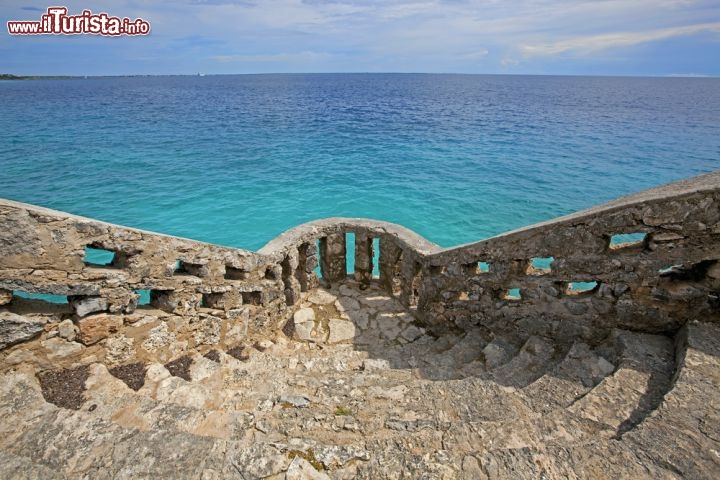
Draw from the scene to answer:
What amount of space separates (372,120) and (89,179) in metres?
32.7

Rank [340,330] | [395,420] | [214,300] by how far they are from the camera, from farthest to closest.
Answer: [340,330], [214,300], [395,420]

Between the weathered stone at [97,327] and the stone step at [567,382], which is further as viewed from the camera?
the weathered stone at [97,327]

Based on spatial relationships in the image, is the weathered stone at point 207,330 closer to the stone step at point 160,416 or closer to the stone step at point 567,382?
the stone step at point 160,416

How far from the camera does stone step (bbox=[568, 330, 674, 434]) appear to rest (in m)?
3.51

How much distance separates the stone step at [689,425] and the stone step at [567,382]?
0.77 meters

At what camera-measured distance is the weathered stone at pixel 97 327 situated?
4.32 m

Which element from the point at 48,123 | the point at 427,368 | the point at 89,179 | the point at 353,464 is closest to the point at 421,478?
the point at 353,464

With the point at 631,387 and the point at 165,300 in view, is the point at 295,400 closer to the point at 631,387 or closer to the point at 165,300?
the point at 165,300

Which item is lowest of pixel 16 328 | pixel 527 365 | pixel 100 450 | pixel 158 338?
pixel 527 365

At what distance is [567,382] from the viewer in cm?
416

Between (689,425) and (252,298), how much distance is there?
5.80 metres

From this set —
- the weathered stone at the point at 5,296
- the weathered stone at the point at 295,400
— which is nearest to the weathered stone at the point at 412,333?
the weathered stone at the point at 295,400

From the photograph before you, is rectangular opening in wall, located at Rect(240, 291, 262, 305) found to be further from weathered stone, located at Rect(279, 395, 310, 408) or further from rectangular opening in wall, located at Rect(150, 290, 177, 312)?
weathered stone, located at Rect(279, 395, 310, 408)

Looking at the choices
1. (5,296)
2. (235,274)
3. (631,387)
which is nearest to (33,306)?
(5,296)
